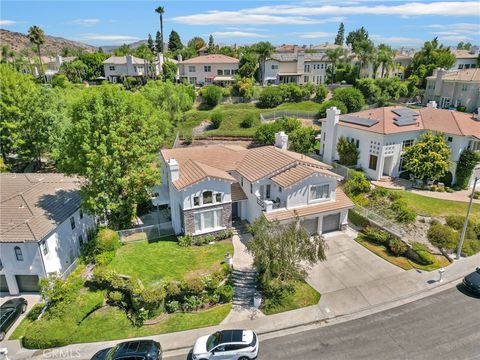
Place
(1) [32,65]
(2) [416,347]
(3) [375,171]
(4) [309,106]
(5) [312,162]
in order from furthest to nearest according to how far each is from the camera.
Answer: (1) [32,65] → (4) [309,106] → (3) [375,171] → (5) [312,162] → (2) [416,347]

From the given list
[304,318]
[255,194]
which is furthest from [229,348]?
[255,194]

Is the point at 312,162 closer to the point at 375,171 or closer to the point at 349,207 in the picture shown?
the point at 349,207

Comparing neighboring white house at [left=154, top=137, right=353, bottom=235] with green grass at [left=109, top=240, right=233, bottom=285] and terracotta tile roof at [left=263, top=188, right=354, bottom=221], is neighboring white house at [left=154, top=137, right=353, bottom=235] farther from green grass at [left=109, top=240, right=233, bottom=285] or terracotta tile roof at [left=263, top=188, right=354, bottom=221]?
green grass at [left=109, top=240, right=233, bottom=285]

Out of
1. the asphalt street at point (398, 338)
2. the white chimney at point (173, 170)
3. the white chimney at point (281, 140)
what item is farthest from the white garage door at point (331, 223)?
the white chimney at point (173, 170)

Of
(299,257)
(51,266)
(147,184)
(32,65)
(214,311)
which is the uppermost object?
(32,65)

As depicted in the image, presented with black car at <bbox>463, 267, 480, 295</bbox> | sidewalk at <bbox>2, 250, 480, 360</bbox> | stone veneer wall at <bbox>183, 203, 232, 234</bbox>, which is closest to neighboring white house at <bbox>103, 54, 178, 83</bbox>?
stone veneer wall at <bbox>183, 203, 232, 234</bbox>

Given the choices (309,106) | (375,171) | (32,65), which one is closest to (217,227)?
(375,171)

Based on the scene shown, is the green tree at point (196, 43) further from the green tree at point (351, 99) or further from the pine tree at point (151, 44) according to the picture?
the green tree at point (351, 99)
